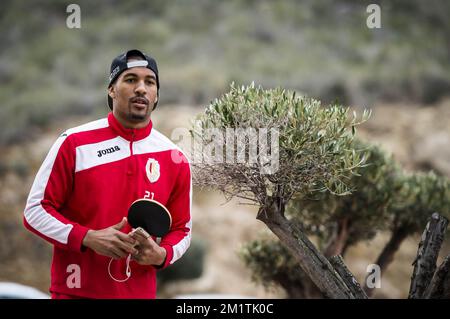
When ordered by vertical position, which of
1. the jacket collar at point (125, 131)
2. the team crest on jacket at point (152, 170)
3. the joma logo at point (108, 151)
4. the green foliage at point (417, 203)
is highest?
the green foliage at point (417, 203)

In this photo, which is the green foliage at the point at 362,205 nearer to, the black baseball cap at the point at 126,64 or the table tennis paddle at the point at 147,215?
the black baseball cap at the point at 126,64

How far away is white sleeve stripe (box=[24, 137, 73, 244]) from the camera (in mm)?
3791

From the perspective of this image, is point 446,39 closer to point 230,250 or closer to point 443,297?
point 230,250

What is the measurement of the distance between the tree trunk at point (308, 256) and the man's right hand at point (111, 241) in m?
1.63

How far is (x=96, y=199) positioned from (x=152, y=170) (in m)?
0.44

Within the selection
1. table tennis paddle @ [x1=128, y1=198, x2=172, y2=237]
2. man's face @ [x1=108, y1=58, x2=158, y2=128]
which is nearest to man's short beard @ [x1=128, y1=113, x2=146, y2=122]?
man's face @ [x1=108, y1=58, x2=158, y2=128]

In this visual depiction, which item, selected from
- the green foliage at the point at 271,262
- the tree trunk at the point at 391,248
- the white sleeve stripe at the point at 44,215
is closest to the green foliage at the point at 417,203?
the tree trunk at the point at 391,248

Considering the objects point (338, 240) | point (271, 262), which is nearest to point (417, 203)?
point (338, 240)

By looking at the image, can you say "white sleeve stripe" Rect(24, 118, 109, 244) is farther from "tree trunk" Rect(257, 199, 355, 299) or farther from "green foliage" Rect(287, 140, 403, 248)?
"green foliage" Rect(287, 140, 403, 248)

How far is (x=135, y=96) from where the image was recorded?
4188mm

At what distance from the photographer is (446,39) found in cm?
3450

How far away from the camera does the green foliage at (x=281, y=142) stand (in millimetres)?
5055

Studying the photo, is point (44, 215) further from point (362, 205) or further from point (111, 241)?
point (362, 205)

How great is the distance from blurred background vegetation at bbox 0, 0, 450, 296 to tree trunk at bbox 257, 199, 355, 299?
16400 millimetres
